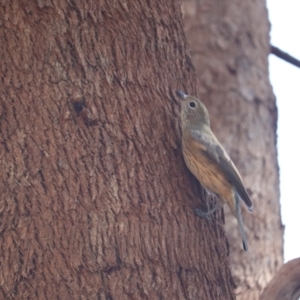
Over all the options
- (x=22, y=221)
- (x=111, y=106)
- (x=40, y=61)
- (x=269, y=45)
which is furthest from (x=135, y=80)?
(x=269, y=45)

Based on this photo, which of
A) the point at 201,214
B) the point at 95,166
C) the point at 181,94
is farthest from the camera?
the point at 181,94

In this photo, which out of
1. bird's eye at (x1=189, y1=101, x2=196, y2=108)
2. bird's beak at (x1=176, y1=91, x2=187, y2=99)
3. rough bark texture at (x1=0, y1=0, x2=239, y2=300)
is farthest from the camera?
bird's eye at (x1=189, y1=101, x2=196, y2=108)

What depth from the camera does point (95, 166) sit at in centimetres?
265

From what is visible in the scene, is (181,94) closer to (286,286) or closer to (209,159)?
(209,159)

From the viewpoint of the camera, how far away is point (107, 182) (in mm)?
2641

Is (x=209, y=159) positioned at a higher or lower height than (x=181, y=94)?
lower

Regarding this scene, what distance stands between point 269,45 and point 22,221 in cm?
296

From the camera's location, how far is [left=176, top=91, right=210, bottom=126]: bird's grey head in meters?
3.13

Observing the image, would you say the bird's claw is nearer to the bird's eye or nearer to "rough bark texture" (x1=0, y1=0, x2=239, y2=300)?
"rough bark texture" (x1=0, y1=0, x2=239, y2=300)

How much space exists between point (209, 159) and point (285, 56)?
59.1 inches

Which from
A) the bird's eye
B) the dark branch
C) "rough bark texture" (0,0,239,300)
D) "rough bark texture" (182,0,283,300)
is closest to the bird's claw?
"rough bark texture" (0,0,239,300)

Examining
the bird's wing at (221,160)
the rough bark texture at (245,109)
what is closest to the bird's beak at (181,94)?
the bird's wing at (221,160)

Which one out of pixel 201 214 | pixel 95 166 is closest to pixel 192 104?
pixel 201 214

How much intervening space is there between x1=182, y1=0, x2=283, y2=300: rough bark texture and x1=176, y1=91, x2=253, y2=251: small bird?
977mm
